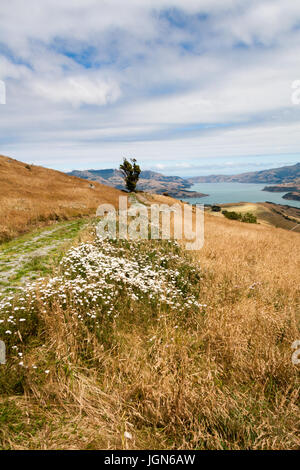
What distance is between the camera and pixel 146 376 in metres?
3.50

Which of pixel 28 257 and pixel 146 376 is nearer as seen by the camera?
pixel 146 376

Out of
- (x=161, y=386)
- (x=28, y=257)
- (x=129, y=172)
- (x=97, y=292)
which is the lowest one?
(x=161, y=386)

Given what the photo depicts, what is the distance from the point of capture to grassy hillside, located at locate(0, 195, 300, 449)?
8.86 feet

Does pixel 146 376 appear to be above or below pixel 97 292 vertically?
below

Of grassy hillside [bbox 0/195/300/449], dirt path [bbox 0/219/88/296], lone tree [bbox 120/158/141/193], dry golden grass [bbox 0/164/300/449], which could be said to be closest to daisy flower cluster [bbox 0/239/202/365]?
grassy hillside [bbox 0/195/300/449]

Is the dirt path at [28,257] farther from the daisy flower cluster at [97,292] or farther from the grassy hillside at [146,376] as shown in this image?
the grassy hillside at [146,376]

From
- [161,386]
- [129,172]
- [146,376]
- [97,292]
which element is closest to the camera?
[161,386]

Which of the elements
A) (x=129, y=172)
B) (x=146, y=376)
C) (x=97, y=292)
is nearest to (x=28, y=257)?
(x=97, y=292)

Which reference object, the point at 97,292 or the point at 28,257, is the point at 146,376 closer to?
the point at 97,292
